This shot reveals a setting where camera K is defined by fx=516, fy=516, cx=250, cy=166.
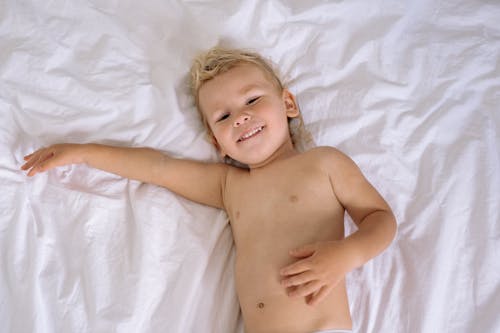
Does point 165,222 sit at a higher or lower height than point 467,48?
lower

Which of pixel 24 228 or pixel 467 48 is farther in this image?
pixel 467 48

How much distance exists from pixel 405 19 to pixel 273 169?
0.60 meters

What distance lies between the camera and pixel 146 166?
1.34 metres

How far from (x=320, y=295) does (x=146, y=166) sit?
21.8 inches

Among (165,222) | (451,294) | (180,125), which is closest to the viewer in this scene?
(451,294)

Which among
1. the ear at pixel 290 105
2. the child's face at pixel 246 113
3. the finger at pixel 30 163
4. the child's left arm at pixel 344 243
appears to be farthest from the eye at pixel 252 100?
the finger at pixel 30 163

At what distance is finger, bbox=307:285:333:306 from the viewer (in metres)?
1.10

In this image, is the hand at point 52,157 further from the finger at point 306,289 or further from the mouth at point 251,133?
the finger at point 306,289

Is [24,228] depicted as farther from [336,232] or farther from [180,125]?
[336,232]

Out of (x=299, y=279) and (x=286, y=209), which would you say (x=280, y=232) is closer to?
(x=286, y=209)

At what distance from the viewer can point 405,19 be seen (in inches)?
58.2

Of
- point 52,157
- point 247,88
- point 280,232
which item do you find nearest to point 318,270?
point 280,232

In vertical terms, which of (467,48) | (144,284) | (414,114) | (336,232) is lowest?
(144,284)

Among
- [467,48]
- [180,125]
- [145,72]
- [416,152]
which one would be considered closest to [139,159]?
[180,125]
